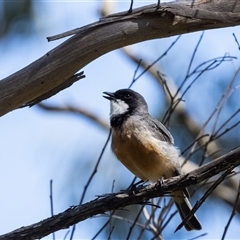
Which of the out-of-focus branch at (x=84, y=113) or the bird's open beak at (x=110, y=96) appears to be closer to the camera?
the bird's open beak at (x=110, y=96)

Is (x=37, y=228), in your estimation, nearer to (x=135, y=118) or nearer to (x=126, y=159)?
(x=126, y=159)

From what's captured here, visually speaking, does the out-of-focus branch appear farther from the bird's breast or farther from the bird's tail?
the bird's breast

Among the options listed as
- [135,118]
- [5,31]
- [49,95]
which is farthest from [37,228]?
[5,31]

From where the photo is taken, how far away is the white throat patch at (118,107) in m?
5.61

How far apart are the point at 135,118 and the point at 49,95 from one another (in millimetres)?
1320

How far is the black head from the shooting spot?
558 centimetres

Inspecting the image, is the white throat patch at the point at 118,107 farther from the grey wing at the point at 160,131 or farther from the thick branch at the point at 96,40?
the thick branch at the point at 96,40

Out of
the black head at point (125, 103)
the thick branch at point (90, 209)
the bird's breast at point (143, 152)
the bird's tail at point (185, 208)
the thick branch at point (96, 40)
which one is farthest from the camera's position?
the black head at point (125, 103)

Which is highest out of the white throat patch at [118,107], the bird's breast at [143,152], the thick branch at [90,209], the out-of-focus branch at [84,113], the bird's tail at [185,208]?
the out-of-focus branch at [84,113]

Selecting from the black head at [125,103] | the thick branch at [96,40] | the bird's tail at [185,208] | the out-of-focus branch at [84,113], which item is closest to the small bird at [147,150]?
the bird's tail at [185,208]

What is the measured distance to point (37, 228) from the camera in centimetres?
363

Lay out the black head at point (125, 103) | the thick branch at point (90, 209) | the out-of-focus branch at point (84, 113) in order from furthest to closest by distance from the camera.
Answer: the out-of-focus branch at point (84, 113) < the black head at point (125, 103) < the thick branch at point (90, 209)

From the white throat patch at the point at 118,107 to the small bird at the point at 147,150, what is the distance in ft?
0.66

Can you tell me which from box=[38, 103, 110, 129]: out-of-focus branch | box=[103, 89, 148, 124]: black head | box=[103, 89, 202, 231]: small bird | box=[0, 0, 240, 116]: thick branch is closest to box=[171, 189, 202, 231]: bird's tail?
box=[103, 89, 202, 231]: small bird
